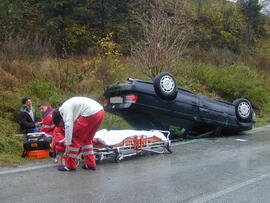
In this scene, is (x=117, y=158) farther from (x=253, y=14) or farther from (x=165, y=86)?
(x=253, y=14)

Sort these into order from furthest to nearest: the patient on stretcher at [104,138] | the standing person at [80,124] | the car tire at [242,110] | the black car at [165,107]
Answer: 1. the car tire at [242,110]
2. the black car at [165,107]
3. the patient on stretcher at [104,138]
4. the standing person at [80,124]

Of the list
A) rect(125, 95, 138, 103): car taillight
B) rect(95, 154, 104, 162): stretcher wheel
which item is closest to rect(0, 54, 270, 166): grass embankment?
rect(95, 154, 104, 162): stretcher wheel

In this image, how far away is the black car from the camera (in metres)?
9.96

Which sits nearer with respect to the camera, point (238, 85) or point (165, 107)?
point (165, 107)

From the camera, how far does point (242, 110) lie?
12078mm

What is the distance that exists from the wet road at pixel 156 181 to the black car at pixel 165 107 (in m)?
1.48

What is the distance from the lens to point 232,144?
35.1 feet

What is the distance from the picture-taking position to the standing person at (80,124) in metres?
7.08

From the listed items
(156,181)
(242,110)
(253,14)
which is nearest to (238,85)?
(242,110)

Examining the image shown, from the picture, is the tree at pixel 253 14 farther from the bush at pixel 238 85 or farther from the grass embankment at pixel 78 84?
the grass embankment at pixel 78 84

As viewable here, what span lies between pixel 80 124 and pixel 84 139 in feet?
0.91

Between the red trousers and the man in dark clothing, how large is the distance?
2.64 meters

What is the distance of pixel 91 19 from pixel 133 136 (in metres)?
22.1

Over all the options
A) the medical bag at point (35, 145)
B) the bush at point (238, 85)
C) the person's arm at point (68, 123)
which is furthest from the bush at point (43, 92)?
the bush at point (238, 85)
